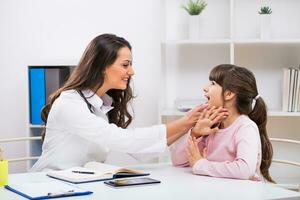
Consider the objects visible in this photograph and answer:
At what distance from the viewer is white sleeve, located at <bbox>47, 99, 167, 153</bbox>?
2365mm

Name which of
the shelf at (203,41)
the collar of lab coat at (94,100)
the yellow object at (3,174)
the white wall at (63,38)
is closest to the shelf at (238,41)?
the shelf at (203,41)

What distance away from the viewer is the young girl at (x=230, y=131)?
7.34ft

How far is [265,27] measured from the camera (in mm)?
3643

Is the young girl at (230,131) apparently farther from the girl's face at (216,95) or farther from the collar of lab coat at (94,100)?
the collar of lab coat at (94,100)

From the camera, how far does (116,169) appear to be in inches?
87.0

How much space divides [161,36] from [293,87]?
891 mm

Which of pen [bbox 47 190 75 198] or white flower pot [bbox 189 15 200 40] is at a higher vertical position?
white flower pot [bbox 189 15 200 40]

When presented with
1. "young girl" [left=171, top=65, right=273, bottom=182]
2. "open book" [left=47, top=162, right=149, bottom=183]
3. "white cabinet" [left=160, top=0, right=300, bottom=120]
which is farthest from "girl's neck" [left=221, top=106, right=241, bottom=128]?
"white cabinet" [left=160, top=0, right=300, bottom=120]

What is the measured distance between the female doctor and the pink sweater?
145mm

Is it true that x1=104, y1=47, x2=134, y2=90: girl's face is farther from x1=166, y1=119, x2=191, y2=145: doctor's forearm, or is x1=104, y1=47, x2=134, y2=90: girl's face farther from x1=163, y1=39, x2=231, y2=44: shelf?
x1=163, y1=39, x2=231, y2=44: shelf

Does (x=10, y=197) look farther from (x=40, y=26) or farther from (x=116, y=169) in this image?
(x=40, y=26)

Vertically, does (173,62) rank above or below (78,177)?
above

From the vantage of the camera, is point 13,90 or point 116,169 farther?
point 13,90

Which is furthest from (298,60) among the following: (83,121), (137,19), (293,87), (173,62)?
(83,121)
